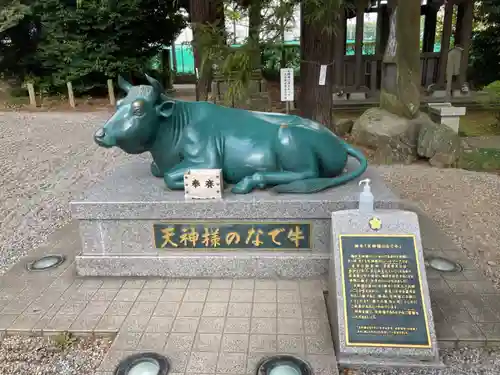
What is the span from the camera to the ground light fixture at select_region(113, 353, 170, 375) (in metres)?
2.84

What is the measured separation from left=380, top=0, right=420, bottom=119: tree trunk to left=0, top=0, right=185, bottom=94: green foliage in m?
9.54

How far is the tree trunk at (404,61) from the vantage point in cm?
885

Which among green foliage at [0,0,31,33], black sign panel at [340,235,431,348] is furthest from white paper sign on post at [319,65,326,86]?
green foliage at [0,0,31,33]

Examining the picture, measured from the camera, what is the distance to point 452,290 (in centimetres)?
374

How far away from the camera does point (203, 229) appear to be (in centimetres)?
386

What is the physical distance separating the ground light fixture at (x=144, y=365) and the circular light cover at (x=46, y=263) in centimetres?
183

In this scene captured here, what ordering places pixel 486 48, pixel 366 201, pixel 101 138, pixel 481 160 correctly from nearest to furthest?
pixel 366 201
pixel 101 138
pixel 481 160
pixel 486 48

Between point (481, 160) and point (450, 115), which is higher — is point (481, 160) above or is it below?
Answer: below

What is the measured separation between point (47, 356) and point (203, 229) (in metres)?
1.54

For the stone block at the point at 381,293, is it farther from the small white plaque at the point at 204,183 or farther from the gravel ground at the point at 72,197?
the small white plaque at the point at 204,183

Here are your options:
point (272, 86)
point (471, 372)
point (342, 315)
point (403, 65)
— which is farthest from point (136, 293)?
point (272, 86)

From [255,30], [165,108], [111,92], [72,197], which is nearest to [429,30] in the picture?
[255,30]

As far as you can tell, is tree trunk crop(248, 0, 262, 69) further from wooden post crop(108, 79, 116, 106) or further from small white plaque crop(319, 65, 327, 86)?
wooden post crop(108, 79, 116, 106)

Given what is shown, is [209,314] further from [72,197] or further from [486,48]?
[486,48]
